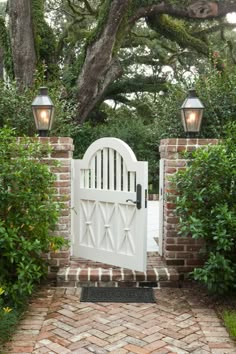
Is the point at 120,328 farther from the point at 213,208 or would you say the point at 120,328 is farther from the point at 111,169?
the point at 111,169

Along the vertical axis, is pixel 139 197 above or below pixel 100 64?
below

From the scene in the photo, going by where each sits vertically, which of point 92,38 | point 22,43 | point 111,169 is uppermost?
point 92,38

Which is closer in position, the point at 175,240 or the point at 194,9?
the point at 175,240

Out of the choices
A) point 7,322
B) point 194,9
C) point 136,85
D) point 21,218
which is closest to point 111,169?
point 21,218

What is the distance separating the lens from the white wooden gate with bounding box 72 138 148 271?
3.85 metres

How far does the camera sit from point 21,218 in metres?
3.25

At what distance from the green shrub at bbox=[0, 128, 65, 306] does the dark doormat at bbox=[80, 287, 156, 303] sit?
0.52 metres

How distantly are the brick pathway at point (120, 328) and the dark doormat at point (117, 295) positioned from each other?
3.7 inches

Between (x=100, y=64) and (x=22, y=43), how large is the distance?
1819 mm

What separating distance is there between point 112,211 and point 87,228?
425mm

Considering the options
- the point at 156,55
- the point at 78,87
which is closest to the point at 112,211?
the point at 78,87

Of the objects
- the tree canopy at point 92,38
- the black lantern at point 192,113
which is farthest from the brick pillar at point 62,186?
the tree canopy at point 92,38

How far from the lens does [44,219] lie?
3.35 m

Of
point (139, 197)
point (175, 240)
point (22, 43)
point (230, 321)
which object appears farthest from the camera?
point (22, 43)
